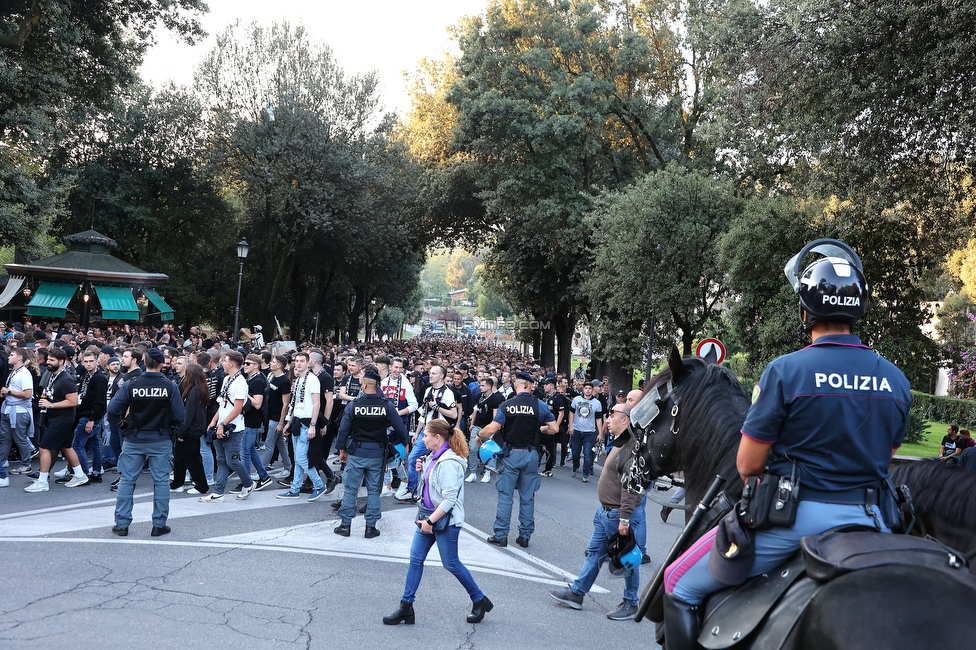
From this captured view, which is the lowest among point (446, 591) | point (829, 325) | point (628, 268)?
point (446, 591)

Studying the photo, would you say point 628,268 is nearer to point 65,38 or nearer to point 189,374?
point 189,374

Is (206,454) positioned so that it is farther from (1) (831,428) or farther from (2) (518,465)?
(1) (831,428)

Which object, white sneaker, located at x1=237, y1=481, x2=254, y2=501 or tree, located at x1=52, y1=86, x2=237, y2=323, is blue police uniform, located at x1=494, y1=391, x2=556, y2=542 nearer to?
white sneaker, located at x1=237, y1=481, x2=254, y2=501

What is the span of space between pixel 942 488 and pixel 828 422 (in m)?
1.76

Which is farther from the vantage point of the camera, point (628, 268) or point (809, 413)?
point (628, 268)

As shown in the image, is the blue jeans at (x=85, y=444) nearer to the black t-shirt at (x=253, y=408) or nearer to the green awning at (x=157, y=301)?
the black t-shirt at (x=253, y=408)

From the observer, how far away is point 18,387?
1081 cm

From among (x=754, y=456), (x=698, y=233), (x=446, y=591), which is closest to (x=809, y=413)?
(x=754, y=456)

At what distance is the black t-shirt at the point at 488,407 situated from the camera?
13.4 m

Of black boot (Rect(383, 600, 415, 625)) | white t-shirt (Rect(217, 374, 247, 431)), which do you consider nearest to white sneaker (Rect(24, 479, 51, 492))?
white t-shirt (Rect(217, 374, 247, 431))

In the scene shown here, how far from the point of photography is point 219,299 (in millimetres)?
40406

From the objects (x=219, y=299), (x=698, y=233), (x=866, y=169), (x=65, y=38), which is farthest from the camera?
(x=219, y=299)

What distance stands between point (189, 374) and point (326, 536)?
3272 mm

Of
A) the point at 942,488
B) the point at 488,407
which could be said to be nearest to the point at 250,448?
the point at 488,407
